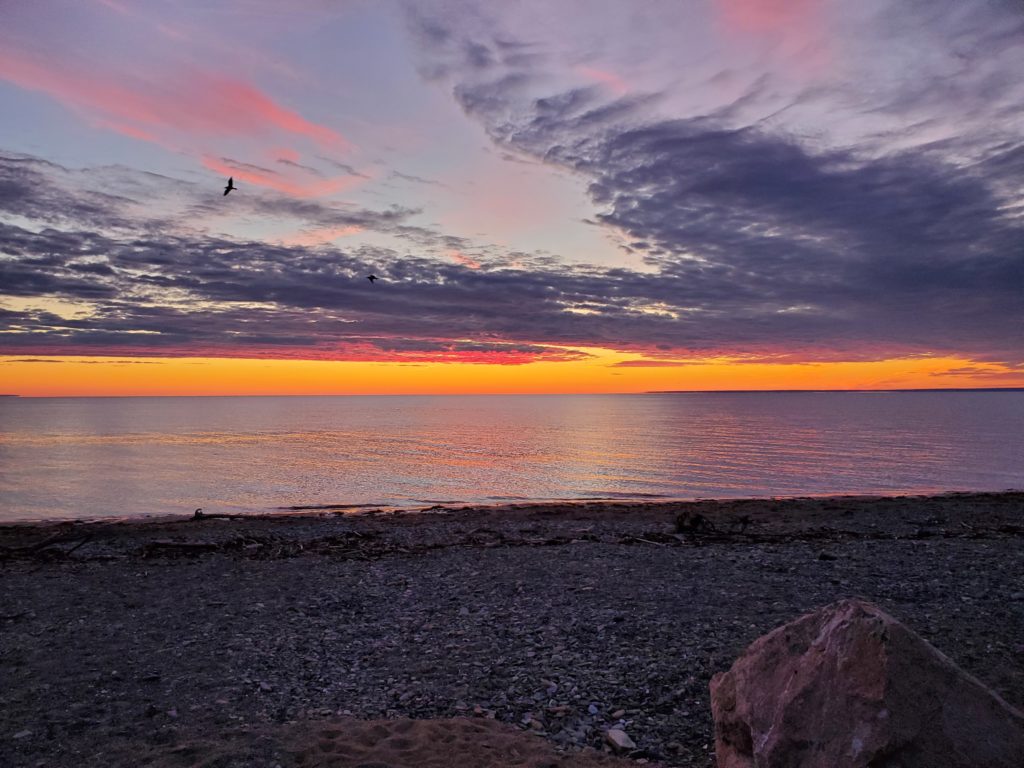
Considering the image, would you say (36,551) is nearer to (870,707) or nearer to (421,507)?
(421,507)

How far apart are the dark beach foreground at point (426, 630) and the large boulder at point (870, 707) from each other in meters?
2.25

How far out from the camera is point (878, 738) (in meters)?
4.49

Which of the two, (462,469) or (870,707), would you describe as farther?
(462,469)

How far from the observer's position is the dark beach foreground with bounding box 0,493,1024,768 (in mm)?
7738

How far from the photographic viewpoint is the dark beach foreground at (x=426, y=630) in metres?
7.74

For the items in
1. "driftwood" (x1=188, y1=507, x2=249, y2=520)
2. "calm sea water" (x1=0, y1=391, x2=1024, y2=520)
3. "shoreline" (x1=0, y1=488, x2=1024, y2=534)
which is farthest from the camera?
"calm sea water" (x1=0, y1=391, x2=1024, y2=520)

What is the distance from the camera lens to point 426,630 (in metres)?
11.5

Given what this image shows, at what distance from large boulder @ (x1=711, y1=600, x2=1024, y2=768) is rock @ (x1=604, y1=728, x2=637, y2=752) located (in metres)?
1.90

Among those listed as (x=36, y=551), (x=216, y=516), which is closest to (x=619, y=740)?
(x=36, y=551)

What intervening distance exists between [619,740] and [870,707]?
3.42m

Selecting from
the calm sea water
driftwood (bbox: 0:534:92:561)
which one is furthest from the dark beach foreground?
the calm sea water

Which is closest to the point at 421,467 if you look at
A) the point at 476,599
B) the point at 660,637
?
the point at 476,599

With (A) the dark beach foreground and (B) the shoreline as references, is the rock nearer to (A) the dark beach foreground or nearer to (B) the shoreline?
(A) the dark beach foreground

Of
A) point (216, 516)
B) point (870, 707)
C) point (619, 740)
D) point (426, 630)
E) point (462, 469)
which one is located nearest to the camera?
point (870, 707)
